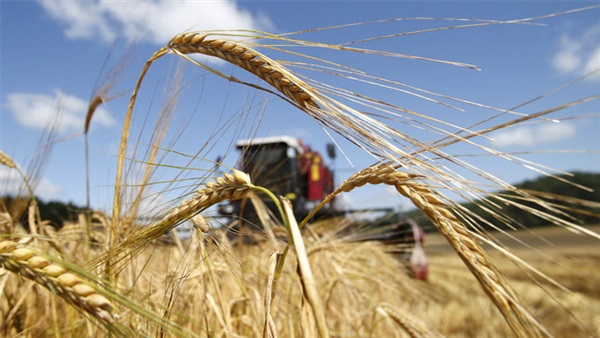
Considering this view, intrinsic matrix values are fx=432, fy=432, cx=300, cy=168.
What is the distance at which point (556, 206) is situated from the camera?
0.61 meters

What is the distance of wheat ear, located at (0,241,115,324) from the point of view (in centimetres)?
53

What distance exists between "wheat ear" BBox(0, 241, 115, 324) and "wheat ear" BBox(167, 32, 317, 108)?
1.49ft

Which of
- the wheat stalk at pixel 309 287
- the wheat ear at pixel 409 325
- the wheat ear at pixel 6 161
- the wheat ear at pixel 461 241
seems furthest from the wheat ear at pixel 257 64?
the wheat ear at pixel 6 161

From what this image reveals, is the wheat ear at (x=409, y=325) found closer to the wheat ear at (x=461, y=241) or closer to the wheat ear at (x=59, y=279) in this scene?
the wheat ear at (x=461, y=241)

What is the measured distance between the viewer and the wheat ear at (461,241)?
1.82 ft

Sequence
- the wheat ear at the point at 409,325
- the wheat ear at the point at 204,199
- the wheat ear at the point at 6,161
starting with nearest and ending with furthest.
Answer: the wheat ear at the point at 204,199 < the wheat ear at the point at 409,325 < the wheat ear at the point at 6,161

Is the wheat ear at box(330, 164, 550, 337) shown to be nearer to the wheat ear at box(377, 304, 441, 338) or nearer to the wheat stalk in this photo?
the wheat stalk

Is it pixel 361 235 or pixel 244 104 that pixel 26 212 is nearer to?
pixel 244 104

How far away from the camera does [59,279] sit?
567mm

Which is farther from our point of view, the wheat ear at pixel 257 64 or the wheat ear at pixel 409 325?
the wheat ear at pixel 409 325

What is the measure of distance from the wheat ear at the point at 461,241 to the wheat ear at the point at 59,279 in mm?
425

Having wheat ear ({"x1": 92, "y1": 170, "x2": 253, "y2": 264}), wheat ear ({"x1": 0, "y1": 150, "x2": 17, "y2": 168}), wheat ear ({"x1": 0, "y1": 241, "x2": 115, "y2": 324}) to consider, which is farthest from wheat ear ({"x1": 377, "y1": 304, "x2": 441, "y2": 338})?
wheat ear ({"x1": 0, "y1": 150, "x2": 17, "y2": 168})

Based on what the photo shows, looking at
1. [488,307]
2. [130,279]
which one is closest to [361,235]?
[130,279]

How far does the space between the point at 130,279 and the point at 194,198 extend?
0.57 meters
